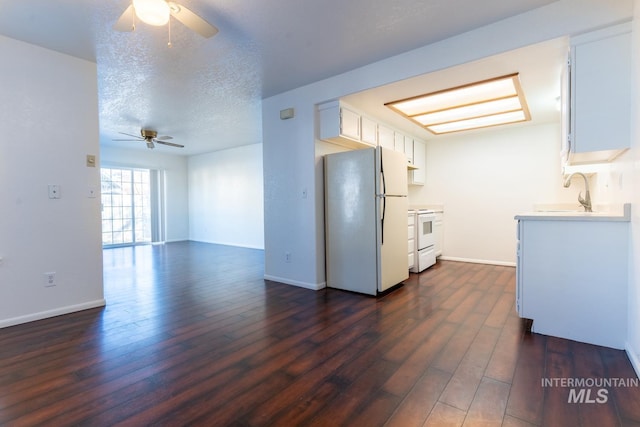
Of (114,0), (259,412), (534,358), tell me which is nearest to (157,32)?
(114,0)

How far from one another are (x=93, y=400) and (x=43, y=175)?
7.56 feet

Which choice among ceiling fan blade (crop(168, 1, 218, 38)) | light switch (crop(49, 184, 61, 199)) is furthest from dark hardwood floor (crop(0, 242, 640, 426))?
ceiling fan blade (crop(168, 1, 218, 38))

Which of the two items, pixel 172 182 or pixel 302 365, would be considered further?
pixel 172 182

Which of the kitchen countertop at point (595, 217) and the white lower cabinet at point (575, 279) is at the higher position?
the kitchen countertop at point (595, 217)

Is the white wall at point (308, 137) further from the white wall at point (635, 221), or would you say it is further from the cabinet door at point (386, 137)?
the cabinet door at point (386, 137)

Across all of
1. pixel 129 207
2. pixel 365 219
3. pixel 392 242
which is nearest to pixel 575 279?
pixel 392 242

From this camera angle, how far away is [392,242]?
3.69 m

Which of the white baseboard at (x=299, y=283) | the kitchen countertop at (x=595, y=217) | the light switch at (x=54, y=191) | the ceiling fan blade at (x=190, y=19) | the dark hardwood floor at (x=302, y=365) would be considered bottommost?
the dark hardwood floor at (x=302, y=365)

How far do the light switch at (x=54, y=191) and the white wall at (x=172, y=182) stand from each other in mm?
5237

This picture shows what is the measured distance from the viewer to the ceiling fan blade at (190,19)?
6.23 feet

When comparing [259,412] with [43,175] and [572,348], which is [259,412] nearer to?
[572,348]

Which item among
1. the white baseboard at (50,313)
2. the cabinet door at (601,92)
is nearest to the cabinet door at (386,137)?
the cabinet door at (601,92)

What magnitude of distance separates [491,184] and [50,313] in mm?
6102

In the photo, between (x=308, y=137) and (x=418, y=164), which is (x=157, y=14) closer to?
(x=308, y=137)
